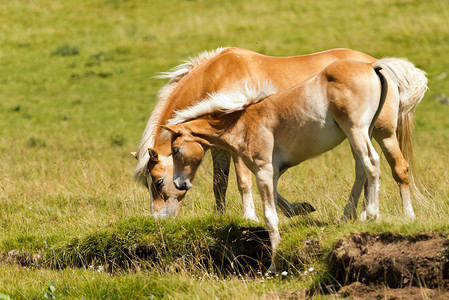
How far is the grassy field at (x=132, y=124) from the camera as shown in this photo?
682 cm

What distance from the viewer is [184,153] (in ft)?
24.2

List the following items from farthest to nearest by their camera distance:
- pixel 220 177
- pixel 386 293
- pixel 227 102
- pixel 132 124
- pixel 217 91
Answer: pixel 132 124
pixel 220 177
pixel 217 91
pixel 227 102
pixel 386 293

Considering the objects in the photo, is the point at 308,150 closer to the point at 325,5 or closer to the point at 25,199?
the point at 25,199

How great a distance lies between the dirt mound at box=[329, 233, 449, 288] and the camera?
218 inches

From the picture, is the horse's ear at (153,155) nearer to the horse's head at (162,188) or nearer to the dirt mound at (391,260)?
the horse's head at (162,188)

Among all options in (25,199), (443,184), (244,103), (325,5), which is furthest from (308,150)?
(325,5)

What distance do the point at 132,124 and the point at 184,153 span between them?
11.9m

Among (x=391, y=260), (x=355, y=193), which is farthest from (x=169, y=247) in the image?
(x=391, y=260)

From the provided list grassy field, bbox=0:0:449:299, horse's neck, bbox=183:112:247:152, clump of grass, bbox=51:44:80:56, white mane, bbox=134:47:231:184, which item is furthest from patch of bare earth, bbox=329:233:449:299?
clump of grass, bbox=51:44:80:56

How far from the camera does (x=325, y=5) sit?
102ft

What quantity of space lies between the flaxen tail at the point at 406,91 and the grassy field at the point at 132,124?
0.62 metres

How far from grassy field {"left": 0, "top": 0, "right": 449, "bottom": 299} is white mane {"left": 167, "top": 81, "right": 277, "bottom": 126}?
1.37 m

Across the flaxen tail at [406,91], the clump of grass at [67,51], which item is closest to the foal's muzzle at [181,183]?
the flaxen tail at [406,91]

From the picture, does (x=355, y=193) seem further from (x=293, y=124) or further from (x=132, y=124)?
(x=132, y=124)
